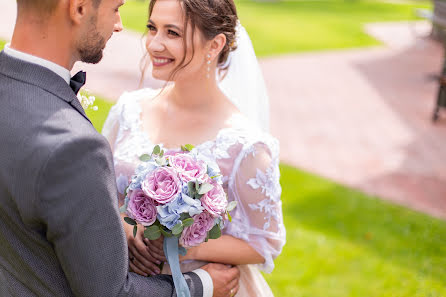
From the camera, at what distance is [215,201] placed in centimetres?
238

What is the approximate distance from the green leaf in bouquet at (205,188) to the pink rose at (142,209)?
0.22 metres

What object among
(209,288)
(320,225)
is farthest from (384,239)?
(209,288)

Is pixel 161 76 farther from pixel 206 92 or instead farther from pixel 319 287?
pixel 319 287

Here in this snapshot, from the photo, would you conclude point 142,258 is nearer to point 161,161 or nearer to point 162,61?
point 161,161

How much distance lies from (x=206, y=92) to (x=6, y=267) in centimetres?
151

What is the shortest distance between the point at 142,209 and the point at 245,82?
1555 mm

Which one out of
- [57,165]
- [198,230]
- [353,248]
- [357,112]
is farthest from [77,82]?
[357,112]

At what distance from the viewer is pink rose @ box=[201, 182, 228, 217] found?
235 cm

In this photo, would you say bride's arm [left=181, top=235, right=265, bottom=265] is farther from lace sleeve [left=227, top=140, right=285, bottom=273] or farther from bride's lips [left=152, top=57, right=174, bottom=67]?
bride's lips [left=152, top=57, right=174, bottom=67]

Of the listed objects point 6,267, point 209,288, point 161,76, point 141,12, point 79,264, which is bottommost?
point 141,12

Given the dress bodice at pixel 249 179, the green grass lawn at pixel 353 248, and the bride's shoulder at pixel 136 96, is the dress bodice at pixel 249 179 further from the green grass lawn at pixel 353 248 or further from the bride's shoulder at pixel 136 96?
the green grass lawn at pixel 353 248

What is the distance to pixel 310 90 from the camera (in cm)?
1303

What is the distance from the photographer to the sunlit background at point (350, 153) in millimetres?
5691

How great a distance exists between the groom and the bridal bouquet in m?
0.42
